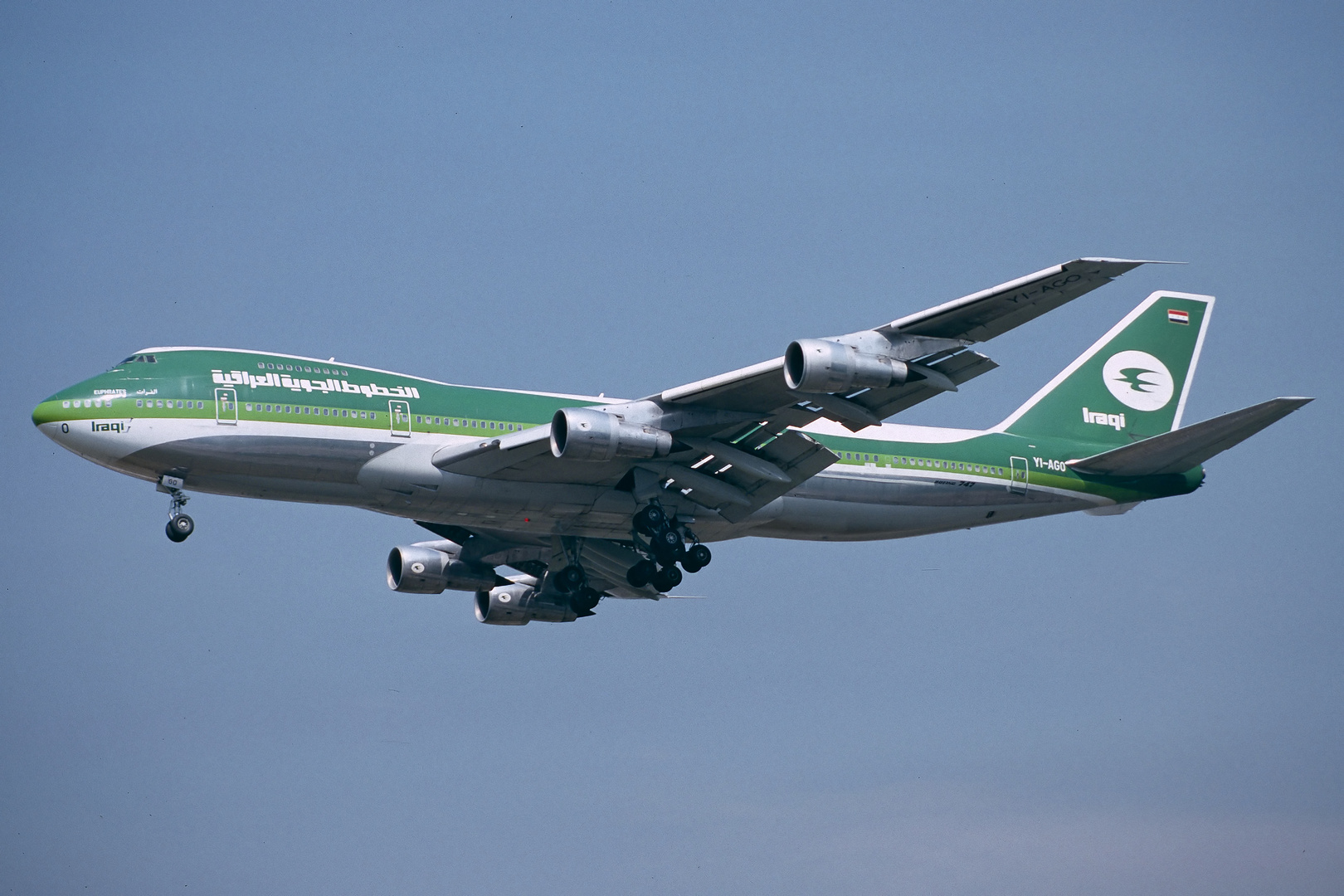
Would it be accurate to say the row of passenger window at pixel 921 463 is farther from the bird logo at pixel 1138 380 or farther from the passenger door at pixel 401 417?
the passenger door at pixel 401 417

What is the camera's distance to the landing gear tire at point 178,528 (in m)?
35.4

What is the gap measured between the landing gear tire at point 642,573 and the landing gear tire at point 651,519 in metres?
1.58

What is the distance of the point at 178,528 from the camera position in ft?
116

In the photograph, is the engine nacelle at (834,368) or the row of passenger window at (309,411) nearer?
the engine nacelle at (834,368)

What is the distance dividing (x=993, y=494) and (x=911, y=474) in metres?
2.78

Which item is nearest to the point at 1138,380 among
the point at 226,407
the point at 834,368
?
the point at 834,368

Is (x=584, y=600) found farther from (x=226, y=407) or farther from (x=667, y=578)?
(x=226, y=407)

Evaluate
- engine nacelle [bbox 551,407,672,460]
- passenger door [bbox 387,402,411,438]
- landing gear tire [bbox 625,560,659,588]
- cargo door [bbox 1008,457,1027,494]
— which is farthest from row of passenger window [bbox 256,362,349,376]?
cargo door [bbox 1008,457,1027,494]

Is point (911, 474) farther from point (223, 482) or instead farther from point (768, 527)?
point (223, 482)

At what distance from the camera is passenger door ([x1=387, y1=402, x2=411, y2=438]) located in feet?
118

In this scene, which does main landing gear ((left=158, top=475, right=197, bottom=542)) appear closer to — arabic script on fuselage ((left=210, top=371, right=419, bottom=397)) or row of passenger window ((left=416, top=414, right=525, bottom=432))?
arabic script on fuselage ((left=210, top=371, right=419, bottom=397))

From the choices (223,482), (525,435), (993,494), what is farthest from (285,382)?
(993,494)

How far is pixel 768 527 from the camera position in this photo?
40.2 metres

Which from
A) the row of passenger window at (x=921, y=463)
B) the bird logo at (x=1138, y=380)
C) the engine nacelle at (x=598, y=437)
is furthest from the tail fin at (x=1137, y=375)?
the engine nacelle at (x=598, y=437)
